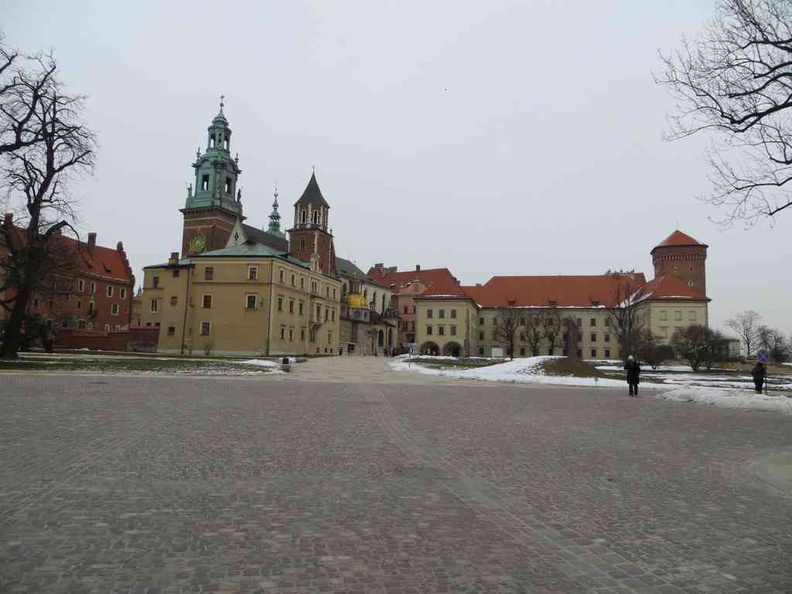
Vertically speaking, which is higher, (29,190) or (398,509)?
(29,190)

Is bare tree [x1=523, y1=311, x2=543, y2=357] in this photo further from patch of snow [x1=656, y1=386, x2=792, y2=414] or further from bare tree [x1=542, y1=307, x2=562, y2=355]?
patch of snow [x1=656, y1=386, x2=792, y2=414]

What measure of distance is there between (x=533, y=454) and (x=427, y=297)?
279 feet

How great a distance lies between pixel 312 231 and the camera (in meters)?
88.2

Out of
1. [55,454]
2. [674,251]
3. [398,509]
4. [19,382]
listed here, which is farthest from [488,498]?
[674,251]

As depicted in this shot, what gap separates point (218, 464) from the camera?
8.08m

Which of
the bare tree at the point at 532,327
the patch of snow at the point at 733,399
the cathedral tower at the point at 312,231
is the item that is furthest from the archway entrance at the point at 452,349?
the patch of snow at the point at 733,399

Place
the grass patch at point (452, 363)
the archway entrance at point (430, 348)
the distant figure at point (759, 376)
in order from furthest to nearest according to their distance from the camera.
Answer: the archway entrance at point (430, 348) → the grass patch at point (452, 363) → the distant figure at point (759, 376)

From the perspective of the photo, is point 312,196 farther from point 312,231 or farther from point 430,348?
point 430,348

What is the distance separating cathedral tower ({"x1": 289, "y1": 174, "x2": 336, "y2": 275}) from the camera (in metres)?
88.4

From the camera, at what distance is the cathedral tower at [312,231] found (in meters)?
88.4

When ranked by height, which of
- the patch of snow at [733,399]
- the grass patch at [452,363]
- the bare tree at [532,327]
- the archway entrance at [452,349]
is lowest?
the patch of snow at [733,399]

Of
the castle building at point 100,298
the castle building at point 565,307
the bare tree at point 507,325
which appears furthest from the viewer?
the castle building at point 565,307

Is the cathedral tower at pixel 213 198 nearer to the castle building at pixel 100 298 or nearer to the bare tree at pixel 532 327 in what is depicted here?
the castle building at pixel 100 298

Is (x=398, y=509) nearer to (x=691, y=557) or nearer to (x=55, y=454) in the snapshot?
(x=691, y=557)
